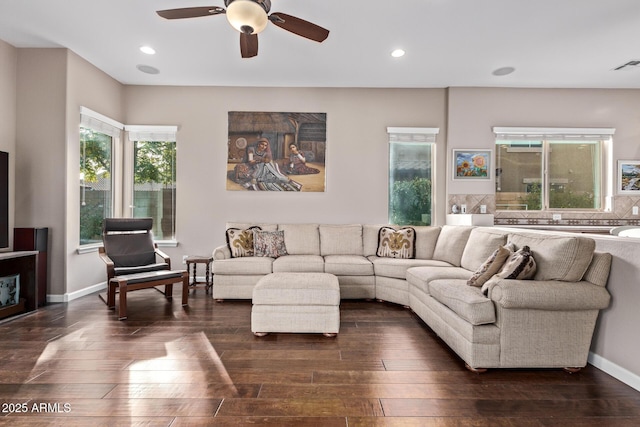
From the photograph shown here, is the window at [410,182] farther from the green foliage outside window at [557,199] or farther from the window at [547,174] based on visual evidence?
the green foliage outside window at [557,199]

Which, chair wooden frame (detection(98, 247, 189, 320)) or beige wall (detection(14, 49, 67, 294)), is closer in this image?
chair wooden frame (detection(98, 247, 189, 320))

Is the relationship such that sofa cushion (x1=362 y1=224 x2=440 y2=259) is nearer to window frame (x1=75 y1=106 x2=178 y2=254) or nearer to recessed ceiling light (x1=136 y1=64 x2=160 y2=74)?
window frame (x1=75 y1=106 x2=178 y2=254)

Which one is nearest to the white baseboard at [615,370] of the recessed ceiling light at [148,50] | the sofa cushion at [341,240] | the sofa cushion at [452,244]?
the sofa cushion at [452,244]

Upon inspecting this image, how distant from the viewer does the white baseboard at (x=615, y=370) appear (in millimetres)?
2044

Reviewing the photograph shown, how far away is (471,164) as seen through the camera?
4.90 meters

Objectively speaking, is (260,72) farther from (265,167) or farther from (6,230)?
(6,230)

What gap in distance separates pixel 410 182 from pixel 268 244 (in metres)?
2.44

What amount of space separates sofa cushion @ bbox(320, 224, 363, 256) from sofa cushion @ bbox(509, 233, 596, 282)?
246 cm

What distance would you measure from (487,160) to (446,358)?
11.5 ft

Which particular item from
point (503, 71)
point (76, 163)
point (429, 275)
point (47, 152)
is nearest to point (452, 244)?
point (429, 275)

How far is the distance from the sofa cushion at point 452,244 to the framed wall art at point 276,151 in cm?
190

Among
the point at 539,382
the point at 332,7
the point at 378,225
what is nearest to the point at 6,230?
the point at 332,7

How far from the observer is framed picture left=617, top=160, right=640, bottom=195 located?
482 cm

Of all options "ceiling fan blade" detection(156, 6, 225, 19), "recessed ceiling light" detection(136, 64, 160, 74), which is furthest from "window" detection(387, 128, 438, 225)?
"recessed ceiling light" detection(136, 64, 160, 74)
